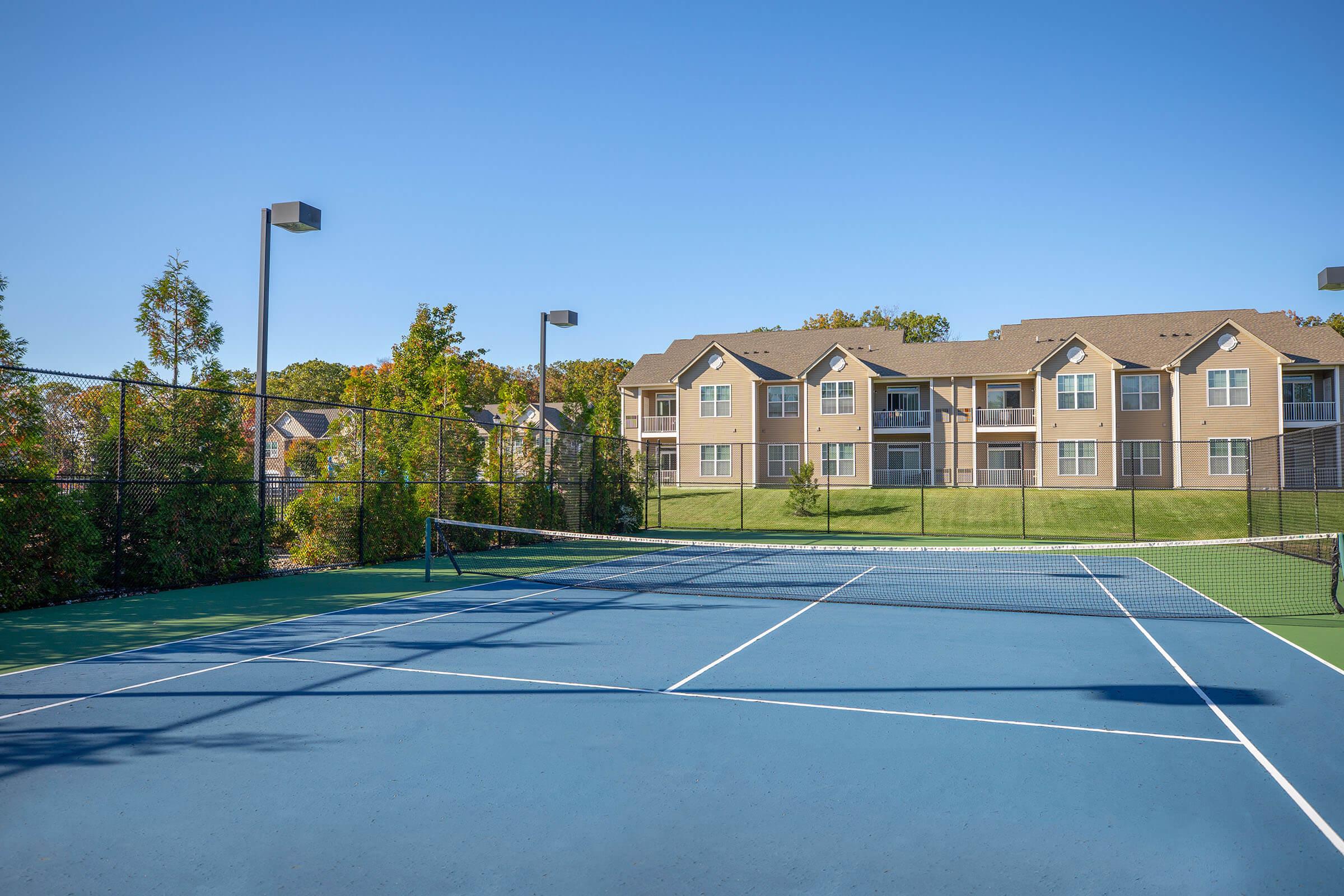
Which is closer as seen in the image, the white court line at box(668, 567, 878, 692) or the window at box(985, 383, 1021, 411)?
the white court line at box(668, 567, 878, 692)

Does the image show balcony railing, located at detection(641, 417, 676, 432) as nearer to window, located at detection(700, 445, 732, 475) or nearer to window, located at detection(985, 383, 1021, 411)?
window, located at detection(700, 445, 732, 475)

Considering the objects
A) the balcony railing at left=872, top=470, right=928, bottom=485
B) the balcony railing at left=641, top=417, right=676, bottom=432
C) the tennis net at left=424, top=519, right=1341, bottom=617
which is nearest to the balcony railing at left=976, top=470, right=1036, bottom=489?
the balcony railing at left=872, top=470, right=928, bottom=485

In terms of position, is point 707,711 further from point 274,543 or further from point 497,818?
point 274,543

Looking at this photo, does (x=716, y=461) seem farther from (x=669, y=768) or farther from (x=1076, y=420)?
(x=669, y=768)

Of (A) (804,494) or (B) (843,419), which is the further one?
(B) (843,419)

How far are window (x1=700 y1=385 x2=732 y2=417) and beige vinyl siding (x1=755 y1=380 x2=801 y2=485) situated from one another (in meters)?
1.47

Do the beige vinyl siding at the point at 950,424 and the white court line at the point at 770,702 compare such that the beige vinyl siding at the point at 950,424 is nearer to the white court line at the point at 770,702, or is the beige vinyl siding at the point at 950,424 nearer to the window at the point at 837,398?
the window at the point at 837,398

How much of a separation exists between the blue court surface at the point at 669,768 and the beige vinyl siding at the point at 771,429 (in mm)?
33325

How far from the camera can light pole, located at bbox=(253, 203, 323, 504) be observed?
14.1 metres

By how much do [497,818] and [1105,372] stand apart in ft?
132

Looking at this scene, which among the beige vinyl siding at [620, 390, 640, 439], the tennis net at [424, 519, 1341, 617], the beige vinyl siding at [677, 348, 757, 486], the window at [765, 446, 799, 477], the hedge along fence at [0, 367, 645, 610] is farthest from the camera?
the beige vinyl siding at [620, 390, 640, 439]

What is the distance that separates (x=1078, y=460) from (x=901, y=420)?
8088mm

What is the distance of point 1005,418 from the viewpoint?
40938 millimetres

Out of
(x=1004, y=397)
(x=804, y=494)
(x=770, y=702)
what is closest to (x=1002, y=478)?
(x=1004, y=397)
